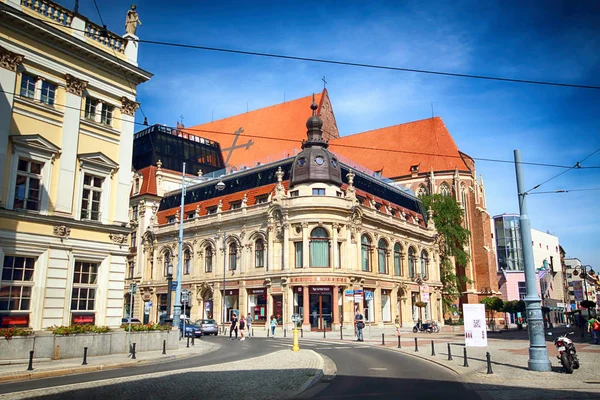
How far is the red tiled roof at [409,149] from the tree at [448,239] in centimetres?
910

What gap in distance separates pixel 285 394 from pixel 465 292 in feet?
212

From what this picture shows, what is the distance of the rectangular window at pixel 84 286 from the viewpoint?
22.2m

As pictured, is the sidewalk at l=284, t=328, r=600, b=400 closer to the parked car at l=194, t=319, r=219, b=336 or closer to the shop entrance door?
the shop entrance door

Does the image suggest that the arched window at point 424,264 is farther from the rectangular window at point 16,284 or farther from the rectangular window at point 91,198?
the rectangular window at point 16,284

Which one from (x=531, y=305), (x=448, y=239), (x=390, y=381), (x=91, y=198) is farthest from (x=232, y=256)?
(x=390, y=381)

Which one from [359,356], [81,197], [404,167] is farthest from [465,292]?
[81,197]

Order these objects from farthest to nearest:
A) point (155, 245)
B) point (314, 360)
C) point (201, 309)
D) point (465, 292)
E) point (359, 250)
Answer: point (465, 292)
point (155, 245)
point (201, 309)
point (359, 250)
point (314, 360)

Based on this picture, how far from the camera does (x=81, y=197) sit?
22.8 m

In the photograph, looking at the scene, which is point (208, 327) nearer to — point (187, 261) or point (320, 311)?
point (320, 311)

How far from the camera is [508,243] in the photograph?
9619 cm

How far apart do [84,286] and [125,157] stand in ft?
21.3

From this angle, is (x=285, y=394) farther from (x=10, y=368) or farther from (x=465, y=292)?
(x=465, y=292)

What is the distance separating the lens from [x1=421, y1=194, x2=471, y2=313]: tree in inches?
2512

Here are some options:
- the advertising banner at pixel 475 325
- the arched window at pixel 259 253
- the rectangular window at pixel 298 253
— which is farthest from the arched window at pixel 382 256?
the advertising banner at pixel 475 325
